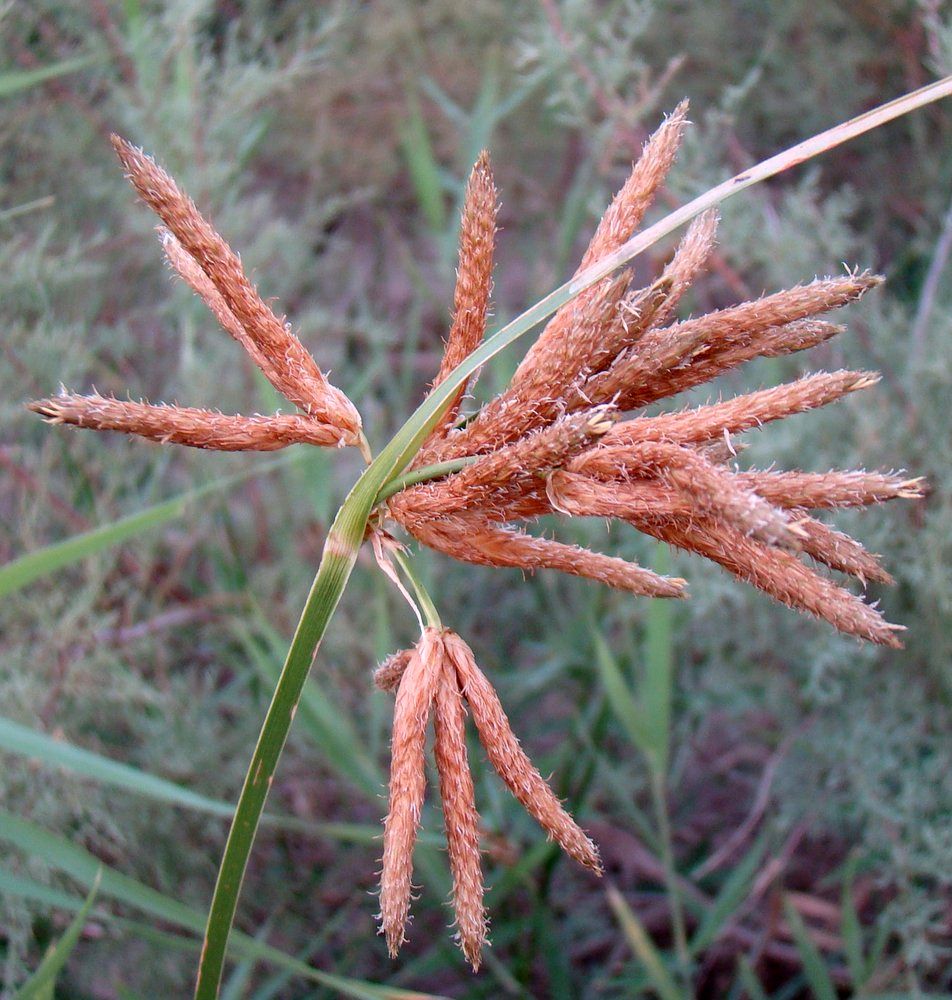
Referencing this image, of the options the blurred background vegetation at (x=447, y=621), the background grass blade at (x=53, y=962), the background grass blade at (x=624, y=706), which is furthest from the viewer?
the blurred background vegetation at (x=447, y=621)

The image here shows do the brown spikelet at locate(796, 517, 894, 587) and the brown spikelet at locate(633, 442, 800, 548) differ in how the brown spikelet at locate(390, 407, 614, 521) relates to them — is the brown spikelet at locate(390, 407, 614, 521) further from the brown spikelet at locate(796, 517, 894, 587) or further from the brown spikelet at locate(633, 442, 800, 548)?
the brown spikelet at locate(796, 517, 894, 587)

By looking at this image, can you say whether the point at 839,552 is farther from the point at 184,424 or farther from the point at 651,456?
the point at 184,424

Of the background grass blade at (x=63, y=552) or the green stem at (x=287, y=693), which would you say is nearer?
the green stem at (x=287, y=693)

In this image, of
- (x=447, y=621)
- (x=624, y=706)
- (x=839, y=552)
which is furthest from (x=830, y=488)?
(x=447, y=621)

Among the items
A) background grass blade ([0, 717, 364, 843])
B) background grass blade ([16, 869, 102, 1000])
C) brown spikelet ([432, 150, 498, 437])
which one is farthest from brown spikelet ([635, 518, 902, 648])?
background grass blade ([16, 869, 102, 1000])

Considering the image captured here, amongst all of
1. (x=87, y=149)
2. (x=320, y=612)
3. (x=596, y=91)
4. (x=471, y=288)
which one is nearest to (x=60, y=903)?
(x=320, y=612)

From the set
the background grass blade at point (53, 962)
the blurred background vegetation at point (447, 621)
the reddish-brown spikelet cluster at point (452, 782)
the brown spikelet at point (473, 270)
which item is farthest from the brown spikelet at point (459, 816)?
the blurred background vegetation at point (447, 621)

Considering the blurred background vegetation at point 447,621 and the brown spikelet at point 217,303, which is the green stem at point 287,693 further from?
the blurred background vegetation at point 447,621
